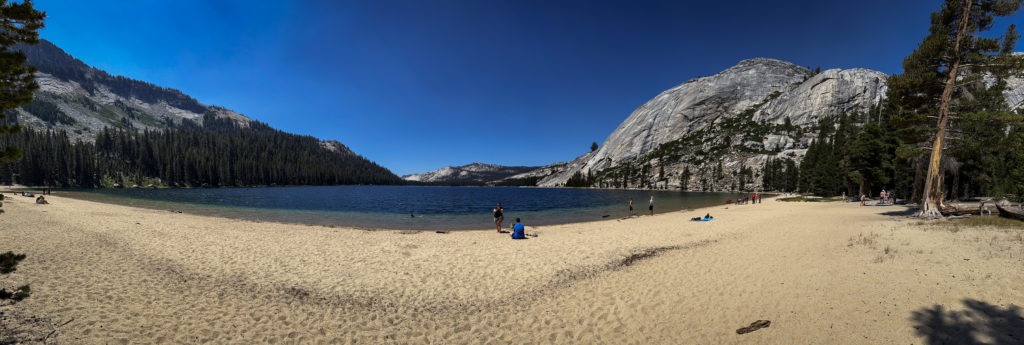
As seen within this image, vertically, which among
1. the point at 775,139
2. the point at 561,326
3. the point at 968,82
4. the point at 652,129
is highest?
the point at 652,129

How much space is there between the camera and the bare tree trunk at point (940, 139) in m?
18.7

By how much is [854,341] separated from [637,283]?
206 inches

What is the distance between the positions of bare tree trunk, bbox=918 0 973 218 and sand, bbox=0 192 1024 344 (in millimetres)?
6909

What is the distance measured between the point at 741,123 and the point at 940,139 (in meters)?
179

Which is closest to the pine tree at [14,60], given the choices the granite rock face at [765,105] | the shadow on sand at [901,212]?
the shadow on sand at [901,212]

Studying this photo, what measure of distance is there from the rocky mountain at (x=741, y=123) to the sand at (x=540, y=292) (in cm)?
14059

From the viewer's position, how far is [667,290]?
10336mm

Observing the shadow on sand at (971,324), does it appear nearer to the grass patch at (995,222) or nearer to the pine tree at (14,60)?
the grass patch at (995,222)

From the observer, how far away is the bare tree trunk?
1870 centimetres

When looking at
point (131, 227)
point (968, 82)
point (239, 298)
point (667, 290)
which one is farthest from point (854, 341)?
point (131, 227)

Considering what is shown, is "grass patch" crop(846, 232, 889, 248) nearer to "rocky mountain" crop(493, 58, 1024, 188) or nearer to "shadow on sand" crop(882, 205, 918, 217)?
"shadow on sand" crop(882, 205, 918, 217)

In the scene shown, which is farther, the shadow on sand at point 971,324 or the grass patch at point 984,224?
the grass patch at point 984,224

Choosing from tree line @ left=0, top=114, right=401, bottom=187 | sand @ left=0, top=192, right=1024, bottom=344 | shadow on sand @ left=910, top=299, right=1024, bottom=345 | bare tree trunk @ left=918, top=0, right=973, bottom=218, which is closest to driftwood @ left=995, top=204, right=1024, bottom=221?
bare tree trunk @ left=918, top=0, right=973, bottom=218

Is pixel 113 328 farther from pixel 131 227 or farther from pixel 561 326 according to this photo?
pixel 131 227
